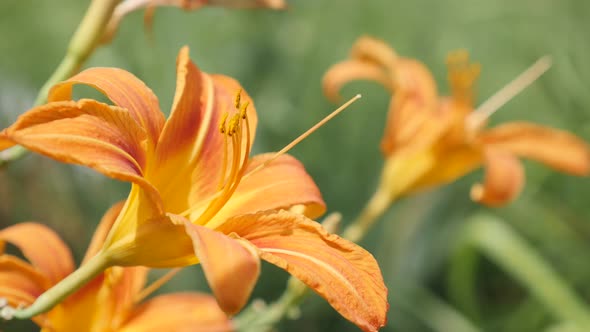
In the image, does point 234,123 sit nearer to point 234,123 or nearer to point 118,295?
point 234,123

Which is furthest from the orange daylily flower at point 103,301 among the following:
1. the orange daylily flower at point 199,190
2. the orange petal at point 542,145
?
the orange petal at point 542,145

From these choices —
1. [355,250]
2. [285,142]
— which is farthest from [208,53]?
[355,250]

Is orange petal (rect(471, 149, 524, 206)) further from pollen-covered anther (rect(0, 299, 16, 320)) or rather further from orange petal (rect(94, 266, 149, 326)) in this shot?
pollen-covered anther (rect(0, 299, 16, 320))

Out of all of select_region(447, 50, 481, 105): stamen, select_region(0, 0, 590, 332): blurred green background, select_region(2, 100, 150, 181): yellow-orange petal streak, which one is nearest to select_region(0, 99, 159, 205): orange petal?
select_region(2, 100, 150, 181): yellow-orange petal streak

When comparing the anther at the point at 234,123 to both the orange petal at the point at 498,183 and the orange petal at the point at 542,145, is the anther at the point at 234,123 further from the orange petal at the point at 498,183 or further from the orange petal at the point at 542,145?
the orange petal at the point at 542,145

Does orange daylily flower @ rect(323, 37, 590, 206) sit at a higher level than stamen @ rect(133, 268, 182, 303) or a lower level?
higher

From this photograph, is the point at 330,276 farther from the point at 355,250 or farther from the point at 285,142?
the point at 285,142

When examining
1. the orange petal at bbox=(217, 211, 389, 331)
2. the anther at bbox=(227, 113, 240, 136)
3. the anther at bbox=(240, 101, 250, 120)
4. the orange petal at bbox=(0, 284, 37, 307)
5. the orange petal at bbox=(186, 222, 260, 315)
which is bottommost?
the orange petal at bbox=(0, 284, 37, 307)
